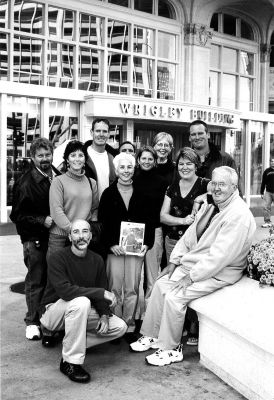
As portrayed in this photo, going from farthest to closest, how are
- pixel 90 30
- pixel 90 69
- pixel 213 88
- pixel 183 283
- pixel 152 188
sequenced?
1. pixel 213 88
2. pixel 90 69
3. pixel 90 30
4. pixel 152 188
5. pixel 183 283

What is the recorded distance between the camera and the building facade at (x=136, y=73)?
12.8m

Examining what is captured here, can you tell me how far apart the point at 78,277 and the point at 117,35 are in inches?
480

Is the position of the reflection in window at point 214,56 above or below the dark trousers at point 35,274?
above

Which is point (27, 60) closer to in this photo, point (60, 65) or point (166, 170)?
point (60, 65)

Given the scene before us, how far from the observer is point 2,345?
176 inches

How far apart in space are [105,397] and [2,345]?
139 cm

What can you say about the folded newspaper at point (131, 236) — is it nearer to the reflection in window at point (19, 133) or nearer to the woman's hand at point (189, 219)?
the woman's hand at point (189, 219)

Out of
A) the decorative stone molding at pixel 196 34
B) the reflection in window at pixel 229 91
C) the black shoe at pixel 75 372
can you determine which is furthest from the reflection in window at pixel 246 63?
the black shoe at pixel 75 372

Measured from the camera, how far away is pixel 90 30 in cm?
1440

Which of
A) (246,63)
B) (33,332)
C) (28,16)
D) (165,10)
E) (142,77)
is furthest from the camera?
(246,63)

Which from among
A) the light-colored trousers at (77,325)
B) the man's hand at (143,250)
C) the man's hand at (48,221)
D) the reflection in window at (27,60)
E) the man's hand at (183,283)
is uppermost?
the reflection in window at (27,60)

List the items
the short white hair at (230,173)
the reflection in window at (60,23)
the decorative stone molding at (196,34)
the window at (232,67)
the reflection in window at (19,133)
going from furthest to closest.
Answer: the window at (232,67)
the decorative stone molding at (196,34)
the reflection in window at (60,23)
the reflection in window at (19,133)
the short white hair at (230,173)

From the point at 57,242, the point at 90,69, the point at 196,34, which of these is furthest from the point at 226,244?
the point at 196,34

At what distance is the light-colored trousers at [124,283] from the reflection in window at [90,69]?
34.3 feet
